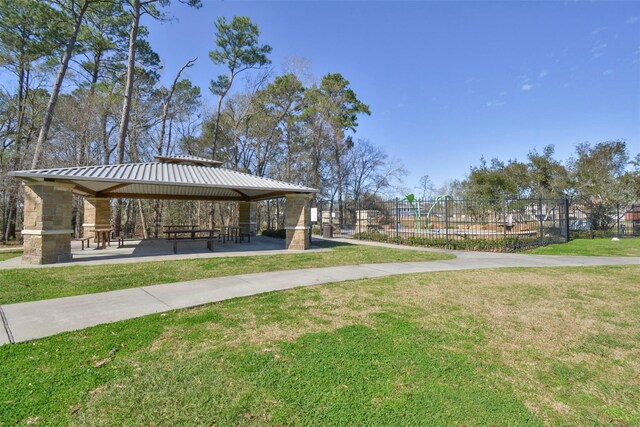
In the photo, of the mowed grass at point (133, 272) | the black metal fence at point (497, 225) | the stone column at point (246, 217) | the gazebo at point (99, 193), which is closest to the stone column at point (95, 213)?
the gazebo at point (99, 193)

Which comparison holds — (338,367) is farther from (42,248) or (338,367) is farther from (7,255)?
(7,255)

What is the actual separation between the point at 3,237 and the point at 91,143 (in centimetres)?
737

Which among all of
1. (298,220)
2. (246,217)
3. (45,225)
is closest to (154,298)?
(45,225)

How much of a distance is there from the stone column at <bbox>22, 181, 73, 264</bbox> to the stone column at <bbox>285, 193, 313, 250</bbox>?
7.07 meters

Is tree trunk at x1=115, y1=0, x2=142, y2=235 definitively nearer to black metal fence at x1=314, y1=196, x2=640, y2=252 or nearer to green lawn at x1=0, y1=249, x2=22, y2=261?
green lawn at x1=0, y1=249, x2=22, y2=261

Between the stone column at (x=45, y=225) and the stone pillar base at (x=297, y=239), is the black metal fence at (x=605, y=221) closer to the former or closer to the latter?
the stone pillar base at (x=297, y=239)

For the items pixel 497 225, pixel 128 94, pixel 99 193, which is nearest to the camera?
pixel 99 193

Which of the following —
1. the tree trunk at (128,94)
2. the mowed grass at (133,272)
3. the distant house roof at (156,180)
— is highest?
the tree trunk at (128,94)

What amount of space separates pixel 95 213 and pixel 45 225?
5.94 meters

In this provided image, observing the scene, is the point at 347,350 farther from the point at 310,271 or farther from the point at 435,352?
the point at 310,271

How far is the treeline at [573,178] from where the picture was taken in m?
20.5

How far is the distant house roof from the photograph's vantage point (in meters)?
8.95

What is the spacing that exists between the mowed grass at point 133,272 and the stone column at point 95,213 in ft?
23.3

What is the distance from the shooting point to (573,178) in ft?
76.6
